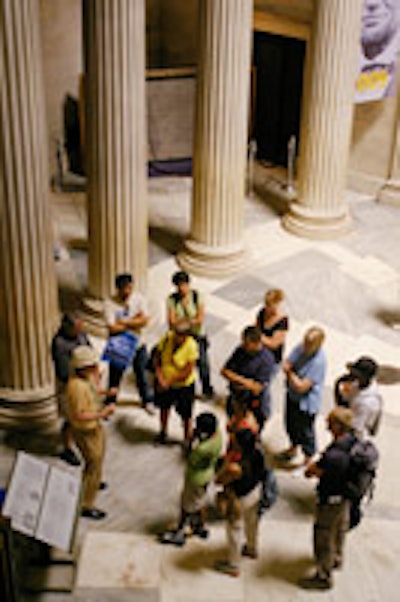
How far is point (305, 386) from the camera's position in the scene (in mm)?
8367

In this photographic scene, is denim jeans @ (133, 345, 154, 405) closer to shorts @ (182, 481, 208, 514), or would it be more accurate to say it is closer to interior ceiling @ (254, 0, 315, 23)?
shorts @ (182, 481, 208, 514)

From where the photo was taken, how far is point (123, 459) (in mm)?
9211

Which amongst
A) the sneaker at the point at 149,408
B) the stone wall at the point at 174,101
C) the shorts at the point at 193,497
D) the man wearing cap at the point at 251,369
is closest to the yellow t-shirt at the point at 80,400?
the shorts at the point at 193,497

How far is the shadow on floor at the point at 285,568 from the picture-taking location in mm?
7773

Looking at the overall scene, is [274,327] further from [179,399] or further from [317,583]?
[317,583]

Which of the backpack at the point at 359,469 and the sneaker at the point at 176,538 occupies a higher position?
the backpack at the point at 359,469

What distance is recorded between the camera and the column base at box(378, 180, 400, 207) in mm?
16250

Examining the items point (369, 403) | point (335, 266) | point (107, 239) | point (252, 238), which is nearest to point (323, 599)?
point (369, 403)

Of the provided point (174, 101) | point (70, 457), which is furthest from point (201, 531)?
point (174, 101)

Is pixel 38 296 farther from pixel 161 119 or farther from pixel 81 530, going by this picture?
pixel 161 119

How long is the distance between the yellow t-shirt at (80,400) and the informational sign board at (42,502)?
2.28ft

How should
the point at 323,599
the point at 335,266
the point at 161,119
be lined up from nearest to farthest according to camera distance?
the point at 323,599 → the point at 335,266 → the point at 161,119

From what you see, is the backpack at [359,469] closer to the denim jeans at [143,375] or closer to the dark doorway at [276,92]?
the denim jeans at [143,375]

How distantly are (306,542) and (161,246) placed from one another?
6.91 meters
